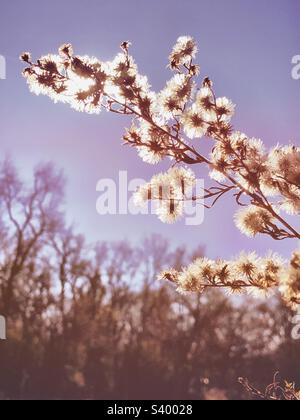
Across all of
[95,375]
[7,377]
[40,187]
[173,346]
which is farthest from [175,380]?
[40,187]

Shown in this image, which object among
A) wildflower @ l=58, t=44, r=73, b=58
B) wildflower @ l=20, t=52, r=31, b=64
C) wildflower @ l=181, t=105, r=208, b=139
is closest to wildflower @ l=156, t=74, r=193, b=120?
wildflower @ l=181, t=105, r=208, b=139

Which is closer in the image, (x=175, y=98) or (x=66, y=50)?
(x=66, y=50)

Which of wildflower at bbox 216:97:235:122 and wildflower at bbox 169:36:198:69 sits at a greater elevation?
wildflower at bbox 169:36:198:69

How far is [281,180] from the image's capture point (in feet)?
12.2

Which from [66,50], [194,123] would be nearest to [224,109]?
[194,123]

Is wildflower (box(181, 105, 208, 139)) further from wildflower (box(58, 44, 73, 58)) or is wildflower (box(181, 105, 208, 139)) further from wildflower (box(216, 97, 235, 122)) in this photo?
wildflower (box(58, 44, 73, 58))

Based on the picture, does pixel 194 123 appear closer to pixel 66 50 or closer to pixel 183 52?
pixel 183 52

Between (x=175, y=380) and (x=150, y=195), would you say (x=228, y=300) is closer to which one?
(x=175, y=380)

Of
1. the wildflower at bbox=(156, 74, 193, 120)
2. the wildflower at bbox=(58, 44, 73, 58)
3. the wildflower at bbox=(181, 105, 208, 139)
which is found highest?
the wildflower at bbox=(58, 44, 73, 58)

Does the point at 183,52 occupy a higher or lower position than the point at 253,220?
higher

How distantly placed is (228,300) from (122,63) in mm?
24976

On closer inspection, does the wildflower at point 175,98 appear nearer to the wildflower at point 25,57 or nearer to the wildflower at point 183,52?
the wildflower at point 183,52

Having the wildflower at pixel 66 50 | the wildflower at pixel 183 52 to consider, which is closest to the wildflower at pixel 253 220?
the wildflower at pixel 183 52

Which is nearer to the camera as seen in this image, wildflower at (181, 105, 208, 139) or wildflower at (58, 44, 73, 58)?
wildflower at (58, 44, 73, 58)
